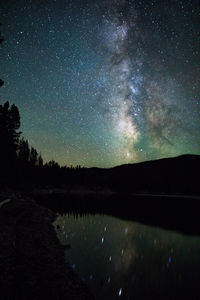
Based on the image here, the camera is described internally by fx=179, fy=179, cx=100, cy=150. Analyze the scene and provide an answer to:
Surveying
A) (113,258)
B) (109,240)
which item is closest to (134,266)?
(113,258)

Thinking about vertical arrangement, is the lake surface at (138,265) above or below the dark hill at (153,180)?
below

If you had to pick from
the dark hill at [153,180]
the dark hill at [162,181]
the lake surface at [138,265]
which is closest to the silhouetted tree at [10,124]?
Result: the lake surface at [138,265]

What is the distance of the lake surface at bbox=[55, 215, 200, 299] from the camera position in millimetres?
9742

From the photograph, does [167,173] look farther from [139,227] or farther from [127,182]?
[139,227]

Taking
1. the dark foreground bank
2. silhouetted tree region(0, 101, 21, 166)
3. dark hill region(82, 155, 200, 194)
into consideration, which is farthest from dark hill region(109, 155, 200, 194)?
the dark foreground bank

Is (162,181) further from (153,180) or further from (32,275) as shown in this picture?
(32,275)

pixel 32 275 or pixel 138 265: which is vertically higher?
pixel 32 275

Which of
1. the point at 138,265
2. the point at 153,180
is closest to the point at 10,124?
the point at 138,265

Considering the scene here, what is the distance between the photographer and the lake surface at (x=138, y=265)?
9742 mm

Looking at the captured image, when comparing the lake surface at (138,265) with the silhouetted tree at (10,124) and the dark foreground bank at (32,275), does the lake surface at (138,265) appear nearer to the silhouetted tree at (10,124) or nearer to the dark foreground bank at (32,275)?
the dark foreground bank at (32,275)

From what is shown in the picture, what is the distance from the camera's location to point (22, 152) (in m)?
79.1

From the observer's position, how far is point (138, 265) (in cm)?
1325

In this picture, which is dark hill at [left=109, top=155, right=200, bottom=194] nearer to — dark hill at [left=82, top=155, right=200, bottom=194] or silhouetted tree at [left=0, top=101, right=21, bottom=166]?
dark hill at [left=82, top=155, right=200, bottom=194]

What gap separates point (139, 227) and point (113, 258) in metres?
14.1
